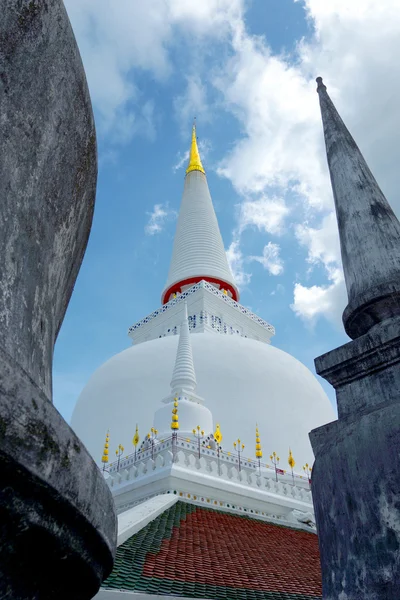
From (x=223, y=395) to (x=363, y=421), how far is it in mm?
15068

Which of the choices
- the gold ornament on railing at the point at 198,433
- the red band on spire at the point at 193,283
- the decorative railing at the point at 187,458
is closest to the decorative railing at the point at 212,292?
the red band on spire at the point at 193,283

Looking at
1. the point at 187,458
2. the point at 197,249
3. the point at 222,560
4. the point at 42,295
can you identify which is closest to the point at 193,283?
the point at 197,249

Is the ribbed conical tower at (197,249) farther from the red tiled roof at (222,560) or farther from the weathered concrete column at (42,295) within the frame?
the weathered concrete column at (42,295)

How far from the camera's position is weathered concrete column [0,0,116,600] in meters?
0.88

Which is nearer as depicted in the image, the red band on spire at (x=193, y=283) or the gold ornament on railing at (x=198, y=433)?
the gold ornament on railing at (x=198, y=433)

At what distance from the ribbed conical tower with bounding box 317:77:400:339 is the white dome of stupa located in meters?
12.6

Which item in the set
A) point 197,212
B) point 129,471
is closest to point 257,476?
point 129,471

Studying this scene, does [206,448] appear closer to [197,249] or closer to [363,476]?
[363,476]

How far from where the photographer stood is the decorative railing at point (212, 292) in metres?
23.2

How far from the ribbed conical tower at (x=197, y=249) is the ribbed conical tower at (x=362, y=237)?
22801 millimetres

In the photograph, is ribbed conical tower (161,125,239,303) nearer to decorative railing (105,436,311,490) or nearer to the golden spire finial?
the golden spire finial

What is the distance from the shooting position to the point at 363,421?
2006 mm

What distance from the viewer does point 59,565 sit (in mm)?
1001

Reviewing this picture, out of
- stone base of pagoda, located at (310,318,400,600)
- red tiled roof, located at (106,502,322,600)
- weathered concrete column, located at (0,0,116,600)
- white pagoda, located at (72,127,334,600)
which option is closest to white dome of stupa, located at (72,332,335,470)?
white pagoda, located at (72,127,334,600)
